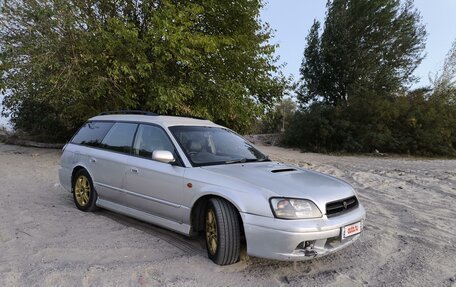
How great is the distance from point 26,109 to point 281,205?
48.4 ft

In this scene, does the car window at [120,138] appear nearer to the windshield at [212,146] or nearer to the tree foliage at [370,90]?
the windshield at [212,146]

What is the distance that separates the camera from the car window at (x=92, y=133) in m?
5.71

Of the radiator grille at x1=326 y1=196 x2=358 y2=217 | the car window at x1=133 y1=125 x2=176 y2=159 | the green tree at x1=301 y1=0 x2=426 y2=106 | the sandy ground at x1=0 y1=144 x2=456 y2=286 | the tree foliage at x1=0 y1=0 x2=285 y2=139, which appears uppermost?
the green tree at x1=301 y1=0 x2=426 y2=106

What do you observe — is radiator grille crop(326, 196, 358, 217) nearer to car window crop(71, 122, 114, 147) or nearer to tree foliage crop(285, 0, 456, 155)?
car window crop(71, 122, 114, 147)

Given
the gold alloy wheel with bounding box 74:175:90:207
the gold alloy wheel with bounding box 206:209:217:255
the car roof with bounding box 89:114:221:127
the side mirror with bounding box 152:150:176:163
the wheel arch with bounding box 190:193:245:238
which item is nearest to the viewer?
the gold alloy wheel with bounding box 206:209:217:255

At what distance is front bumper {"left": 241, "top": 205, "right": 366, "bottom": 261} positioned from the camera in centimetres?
338

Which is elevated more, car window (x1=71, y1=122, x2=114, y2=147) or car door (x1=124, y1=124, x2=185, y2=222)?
car window (x1=71, y1=122, x2=114, y2=147)

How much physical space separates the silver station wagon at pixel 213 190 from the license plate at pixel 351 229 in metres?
0.01

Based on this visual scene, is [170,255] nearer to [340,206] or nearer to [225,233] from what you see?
Result: [225,233]

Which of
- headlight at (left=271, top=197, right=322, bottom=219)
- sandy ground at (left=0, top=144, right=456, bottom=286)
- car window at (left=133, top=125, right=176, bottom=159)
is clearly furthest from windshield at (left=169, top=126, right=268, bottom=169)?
headlight at (left=271, top=197, right=322, bottom=219)

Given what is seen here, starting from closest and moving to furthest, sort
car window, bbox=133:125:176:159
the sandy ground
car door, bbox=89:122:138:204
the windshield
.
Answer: the sandy ground
the windshield
car window, bbox=133:125:176:159
car door, bbox=89:122:138:204

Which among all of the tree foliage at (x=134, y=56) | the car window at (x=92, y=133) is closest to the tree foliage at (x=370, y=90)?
the tree foliage at (x=134, y=56)

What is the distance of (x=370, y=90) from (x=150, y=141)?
19622 mm

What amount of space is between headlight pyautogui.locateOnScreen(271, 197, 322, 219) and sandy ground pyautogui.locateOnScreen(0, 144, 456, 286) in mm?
610
